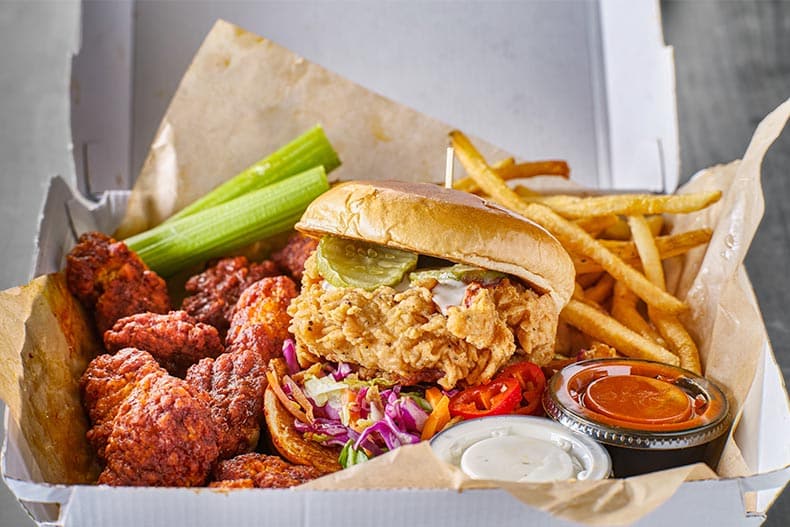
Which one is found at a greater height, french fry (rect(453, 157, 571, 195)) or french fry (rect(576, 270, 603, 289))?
french fry (rect(453, 157, 571, 195))

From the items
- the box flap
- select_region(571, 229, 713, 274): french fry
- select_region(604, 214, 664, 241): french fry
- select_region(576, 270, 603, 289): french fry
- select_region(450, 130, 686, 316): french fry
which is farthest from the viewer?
the box flap

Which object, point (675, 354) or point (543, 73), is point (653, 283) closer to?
point (675, 354)

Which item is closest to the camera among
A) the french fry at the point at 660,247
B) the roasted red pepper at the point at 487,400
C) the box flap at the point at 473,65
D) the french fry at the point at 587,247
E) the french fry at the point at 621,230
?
the roasted red pepper at the point at 487,400

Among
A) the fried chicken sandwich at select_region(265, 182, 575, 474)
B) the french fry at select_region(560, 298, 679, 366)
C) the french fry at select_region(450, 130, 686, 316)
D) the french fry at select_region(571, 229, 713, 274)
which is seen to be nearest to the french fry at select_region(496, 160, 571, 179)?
the french fry at select_region(450, 130, 686, 316)

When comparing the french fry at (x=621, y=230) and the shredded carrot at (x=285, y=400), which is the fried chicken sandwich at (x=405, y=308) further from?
the french fry at (x=621, y=230)

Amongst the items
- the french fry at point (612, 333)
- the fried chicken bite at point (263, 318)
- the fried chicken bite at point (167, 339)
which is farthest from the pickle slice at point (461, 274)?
the fried chicken bite at point (167, 339)

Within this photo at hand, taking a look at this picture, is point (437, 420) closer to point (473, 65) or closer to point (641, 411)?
point (641, 411)

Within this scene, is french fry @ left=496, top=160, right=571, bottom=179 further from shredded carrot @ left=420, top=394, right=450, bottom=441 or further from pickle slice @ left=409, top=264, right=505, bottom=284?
shredded carrot @ left=420, top=394, right=450, bottom=441

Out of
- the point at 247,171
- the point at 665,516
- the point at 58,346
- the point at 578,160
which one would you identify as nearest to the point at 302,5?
the point at 247,171
